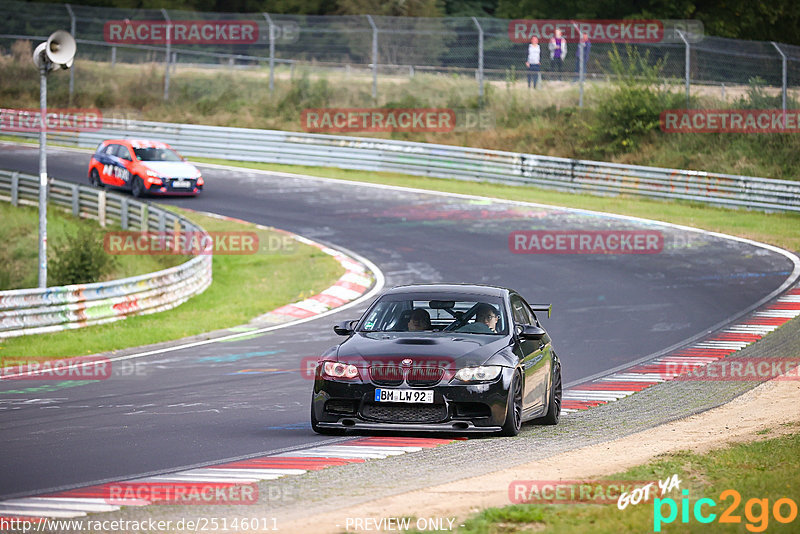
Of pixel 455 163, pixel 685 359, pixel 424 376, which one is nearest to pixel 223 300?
pixel 685 359

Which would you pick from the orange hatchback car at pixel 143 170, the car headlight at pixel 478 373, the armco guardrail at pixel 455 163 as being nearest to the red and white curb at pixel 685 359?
the car headlight at pixel 478 373

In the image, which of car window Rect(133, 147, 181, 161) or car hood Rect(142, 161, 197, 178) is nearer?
car hood Rect(142, 161, 197, 178)

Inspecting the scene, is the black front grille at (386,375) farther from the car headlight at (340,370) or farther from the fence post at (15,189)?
the fence post at (15,189)

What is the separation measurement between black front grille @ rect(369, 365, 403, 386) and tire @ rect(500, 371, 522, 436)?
0.94 meters

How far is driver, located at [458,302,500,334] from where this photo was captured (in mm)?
10602

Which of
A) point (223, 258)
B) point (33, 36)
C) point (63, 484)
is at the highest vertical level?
point (33, 36)

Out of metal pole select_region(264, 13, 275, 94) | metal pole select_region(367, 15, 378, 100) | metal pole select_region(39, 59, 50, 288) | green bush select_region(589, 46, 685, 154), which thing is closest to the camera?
metal pole select_region(39, 59, 50, 288)

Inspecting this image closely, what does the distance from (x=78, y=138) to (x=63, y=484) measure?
120 feet

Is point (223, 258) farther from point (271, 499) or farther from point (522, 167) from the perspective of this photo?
point (271, 499)

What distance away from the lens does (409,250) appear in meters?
26.1

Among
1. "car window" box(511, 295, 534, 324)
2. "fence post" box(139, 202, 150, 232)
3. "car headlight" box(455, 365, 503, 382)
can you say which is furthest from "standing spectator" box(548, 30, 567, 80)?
"car headlight" box(455, 365, 503, 382)

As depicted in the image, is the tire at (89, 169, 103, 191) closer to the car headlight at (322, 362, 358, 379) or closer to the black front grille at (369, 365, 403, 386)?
the car headlight at (322, 362, 358, 379)

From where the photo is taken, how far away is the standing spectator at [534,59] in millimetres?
36969

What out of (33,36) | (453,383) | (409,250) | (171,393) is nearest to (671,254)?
(409,250)
